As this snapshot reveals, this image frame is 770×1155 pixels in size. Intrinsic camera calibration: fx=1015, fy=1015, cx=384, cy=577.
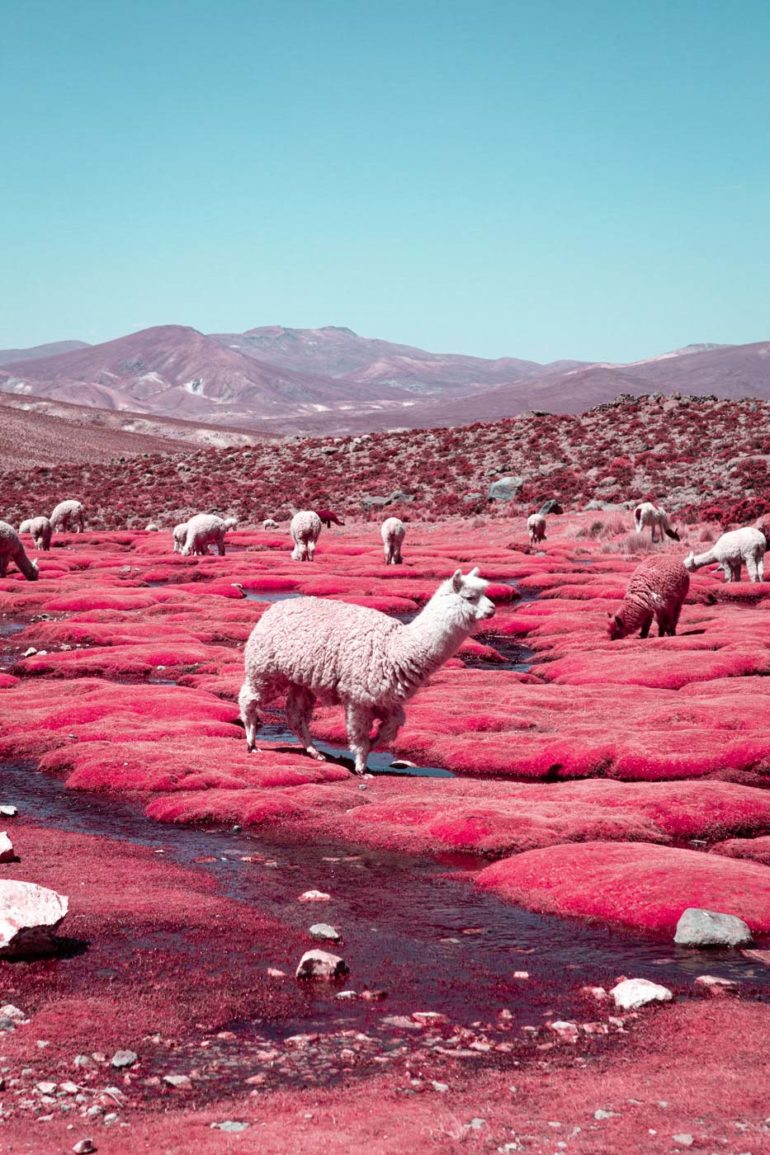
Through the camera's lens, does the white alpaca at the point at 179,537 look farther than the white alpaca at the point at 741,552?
Yes

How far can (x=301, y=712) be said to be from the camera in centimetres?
1645

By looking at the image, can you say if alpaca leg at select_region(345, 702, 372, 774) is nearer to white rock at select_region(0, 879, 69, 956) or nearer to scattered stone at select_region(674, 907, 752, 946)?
scattered stone at select_region(674, 907, 752, 946)

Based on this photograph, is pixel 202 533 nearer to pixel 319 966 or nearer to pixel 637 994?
pixel 319 966

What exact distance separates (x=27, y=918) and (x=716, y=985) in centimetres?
580

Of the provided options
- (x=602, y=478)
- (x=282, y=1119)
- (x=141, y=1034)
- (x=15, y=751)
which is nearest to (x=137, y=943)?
(x=141, y=1034)

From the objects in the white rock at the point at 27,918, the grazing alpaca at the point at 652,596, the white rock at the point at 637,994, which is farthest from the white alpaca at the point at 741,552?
the white rock at the point at 27,918

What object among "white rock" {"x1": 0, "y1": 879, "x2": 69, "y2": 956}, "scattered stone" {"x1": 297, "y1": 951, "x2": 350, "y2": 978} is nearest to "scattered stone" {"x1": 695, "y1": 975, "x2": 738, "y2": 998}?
"scattered stone" {"x1": 297, "y1": 951, "x2": 350, "y2": 978}

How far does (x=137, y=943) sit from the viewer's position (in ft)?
29.7

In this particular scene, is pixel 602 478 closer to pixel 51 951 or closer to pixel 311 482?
pixel 311 482

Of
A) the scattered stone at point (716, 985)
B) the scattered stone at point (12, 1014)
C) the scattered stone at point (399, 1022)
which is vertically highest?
the scattered stone at point (12, 1014)

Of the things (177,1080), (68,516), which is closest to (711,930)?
(177,1080)

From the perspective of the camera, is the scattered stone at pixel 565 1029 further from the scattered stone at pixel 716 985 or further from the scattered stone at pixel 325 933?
the scattered stone at pixel 325 933

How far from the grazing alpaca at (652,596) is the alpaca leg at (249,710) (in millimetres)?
13269

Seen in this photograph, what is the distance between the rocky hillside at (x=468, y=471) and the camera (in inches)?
2530
